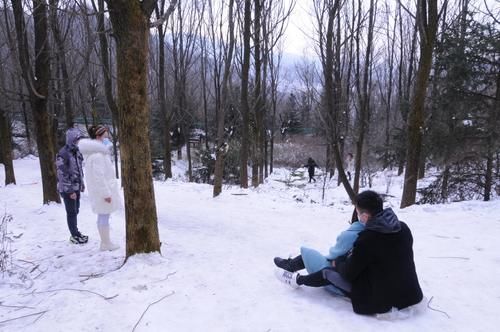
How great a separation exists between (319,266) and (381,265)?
713 millimetres

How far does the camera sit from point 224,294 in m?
3.49

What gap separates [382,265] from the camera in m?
2.99

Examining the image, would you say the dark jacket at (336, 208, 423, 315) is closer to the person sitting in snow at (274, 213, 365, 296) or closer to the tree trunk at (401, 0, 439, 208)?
the person sitting in snow at (274, 213, 365, 296)

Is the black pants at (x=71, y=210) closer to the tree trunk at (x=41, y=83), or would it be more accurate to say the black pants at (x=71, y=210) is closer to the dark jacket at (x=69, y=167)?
the dark jacket at (x=69, y=167)

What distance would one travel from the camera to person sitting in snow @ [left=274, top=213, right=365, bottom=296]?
331 centimetres

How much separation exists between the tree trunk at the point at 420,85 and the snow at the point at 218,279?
1866 millimetres

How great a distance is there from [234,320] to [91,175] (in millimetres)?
2716

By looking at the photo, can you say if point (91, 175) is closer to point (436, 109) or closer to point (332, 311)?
point (332, 311)

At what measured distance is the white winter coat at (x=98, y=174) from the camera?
4.57m

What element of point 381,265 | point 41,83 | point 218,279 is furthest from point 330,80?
point 381,265

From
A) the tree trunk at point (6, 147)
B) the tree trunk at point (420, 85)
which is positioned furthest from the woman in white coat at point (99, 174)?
the tree trunk at point (6, 147)

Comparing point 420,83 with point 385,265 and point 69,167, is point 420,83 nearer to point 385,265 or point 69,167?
point 385,265

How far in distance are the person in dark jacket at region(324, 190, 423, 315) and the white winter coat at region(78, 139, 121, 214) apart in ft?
10.2

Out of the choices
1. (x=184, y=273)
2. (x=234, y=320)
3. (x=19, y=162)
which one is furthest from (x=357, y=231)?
(x=19, y=162)
